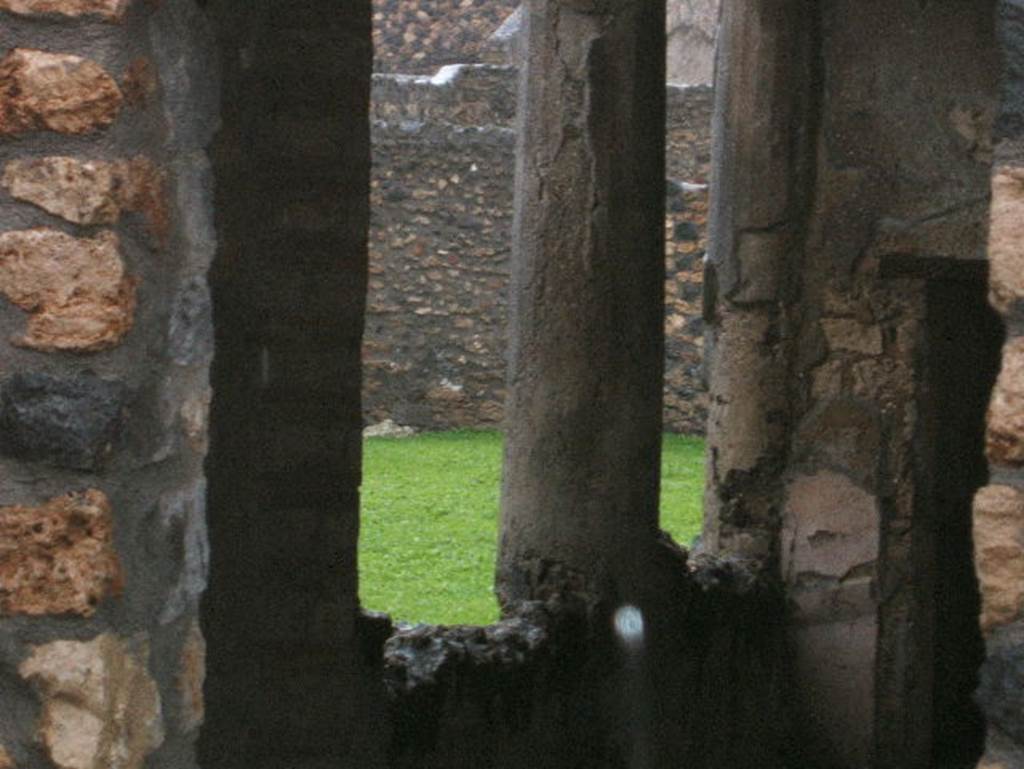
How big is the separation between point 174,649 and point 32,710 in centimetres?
22

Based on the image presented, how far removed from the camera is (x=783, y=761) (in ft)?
22.2

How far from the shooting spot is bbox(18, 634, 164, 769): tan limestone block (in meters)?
2.60

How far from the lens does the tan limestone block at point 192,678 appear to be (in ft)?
9.14

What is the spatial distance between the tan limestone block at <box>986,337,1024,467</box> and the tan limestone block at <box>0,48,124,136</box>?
1.05 meters

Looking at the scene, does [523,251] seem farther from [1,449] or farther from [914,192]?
[1,449]

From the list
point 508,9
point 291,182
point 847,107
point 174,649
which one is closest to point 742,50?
point 847,107

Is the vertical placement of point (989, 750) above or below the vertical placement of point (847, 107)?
below

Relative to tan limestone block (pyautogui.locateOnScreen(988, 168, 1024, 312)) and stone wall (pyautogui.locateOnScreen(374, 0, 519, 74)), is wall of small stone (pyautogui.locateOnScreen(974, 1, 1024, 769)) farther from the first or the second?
stone wall (pyautogui.locateOnScreen(374, 0, 519, 74))

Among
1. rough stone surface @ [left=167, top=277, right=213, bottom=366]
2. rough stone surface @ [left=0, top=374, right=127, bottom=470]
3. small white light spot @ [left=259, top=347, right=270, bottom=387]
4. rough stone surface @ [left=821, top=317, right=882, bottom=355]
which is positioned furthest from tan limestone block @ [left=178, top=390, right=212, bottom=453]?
rough stone surface @ [left=821, top=317, right=882, bottom=355]

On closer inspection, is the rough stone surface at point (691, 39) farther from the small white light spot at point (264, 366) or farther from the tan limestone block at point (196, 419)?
the tan limestone block at point (196, 419)

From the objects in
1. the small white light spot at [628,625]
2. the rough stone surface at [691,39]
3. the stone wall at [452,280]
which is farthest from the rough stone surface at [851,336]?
the rough stone surface at [691,39]

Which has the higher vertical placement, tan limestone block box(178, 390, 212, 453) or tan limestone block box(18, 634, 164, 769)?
tan limestone block box(178, 390, 212, 453)

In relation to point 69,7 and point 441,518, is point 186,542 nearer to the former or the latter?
point 69,7

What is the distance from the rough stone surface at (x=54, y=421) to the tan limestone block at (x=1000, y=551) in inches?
39.4
